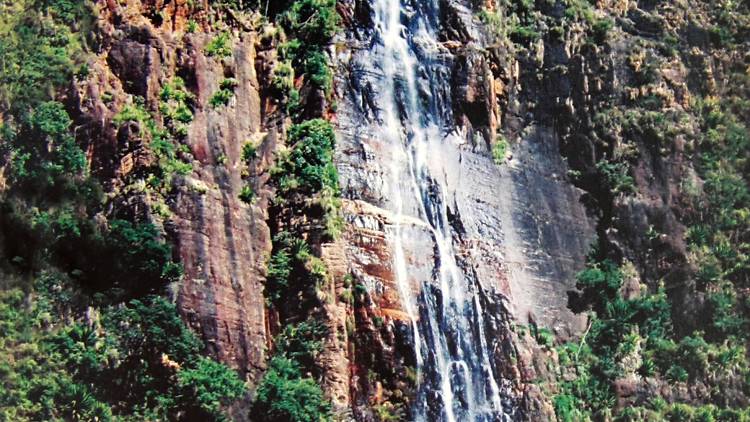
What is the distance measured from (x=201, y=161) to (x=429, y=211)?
5.47 m

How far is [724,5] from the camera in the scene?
4044 cm

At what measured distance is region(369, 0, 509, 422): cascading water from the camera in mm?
30109

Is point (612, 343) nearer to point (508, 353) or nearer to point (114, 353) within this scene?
point (508, 353)

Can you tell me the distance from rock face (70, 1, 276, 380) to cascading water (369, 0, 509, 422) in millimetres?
3139

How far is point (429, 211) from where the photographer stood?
3192 centimetres

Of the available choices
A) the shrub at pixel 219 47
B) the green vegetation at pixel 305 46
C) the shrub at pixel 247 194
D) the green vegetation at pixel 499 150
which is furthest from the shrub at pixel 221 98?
the green vegetation at pixel 499 150

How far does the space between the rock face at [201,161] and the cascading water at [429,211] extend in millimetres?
3139

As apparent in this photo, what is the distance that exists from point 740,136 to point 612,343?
7533mm

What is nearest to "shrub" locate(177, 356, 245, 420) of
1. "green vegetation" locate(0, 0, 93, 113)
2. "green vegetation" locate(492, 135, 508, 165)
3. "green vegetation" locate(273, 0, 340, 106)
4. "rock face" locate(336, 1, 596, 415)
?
"rock face" locate(336, 1, 596, 415)

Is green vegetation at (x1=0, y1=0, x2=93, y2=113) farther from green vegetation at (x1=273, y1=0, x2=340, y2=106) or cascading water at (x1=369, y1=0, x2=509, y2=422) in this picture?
cascading water at (x1=369, y1=0, x2=509, y2=422)

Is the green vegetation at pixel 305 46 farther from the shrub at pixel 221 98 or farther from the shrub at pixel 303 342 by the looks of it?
the shrub at pixel 303 342

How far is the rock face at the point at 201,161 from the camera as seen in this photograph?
28125mm

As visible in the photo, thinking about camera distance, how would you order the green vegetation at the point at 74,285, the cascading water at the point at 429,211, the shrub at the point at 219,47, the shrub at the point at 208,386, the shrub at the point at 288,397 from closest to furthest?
1. the green vegetation at the point at 74,285
2. the shrub at the point at 208,386
3. the shrub at the point at 288,397
4. the cascading water at the point at 429,211
5. the shrub at the point at 219,47

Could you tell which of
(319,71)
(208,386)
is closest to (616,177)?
(319,71)
